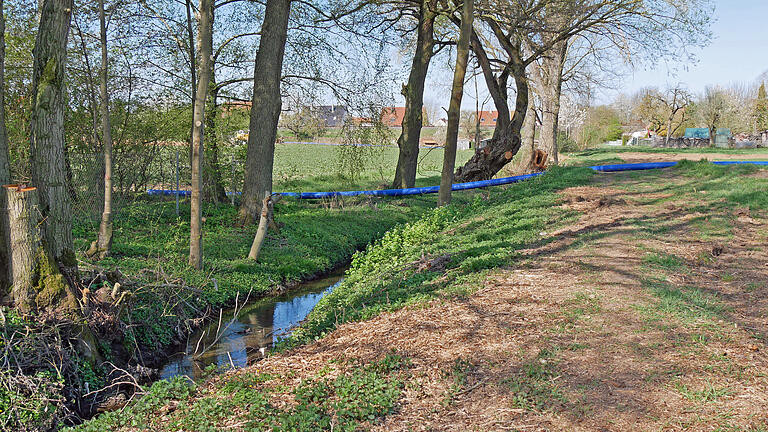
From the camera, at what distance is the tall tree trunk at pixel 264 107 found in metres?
14.2

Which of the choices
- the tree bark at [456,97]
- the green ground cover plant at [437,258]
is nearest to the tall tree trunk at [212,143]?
the green ground cover plant at [437,258]

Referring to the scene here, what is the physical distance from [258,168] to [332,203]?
337 centimetres

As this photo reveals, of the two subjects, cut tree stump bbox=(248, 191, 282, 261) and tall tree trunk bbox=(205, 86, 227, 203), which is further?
tall tree trunk bbox=(205, 86, 227, 203)

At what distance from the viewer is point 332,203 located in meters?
17.5

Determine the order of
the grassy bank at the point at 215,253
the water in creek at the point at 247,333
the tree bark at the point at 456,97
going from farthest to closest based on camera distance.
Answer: the tree bark at the point at 456,97 → the grassy bank at the point at 215,253 → the water in creek at the point at 247,333

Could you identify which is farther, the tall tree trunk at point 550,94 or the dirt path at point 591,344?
the tall tree trunk at point 550,94

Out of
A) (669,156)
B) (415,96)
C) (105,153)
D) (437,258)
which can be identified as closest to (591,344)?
(437,258)

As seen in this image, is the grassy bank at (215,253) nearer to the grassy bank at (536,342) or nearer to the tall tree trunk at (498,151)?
the grassy bank at (536,342)

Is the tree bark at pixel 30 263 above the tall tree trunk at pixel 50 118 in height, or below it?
below

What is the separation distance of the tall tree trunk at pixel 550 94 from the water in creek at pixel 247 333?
64.1 ft

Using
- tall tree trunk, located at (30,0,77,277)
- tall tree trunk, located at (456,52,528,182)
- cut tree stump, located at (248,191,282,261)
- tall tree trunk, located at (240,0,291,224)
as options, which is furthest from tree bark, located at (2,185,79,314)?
tall tree trunk, located at (456,52,528,182)

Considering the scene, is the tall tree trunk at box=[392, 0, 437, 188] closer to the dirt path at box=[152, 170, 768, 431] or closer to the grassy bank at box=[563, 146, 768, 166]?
the grassy bank at box=[563, 146, 768, 166]

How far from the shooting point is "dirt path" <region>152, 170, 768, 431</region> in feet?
14.1

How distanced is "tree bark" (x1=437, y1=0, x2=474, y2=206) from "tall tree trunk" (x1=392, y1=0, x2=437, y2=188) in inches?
229
